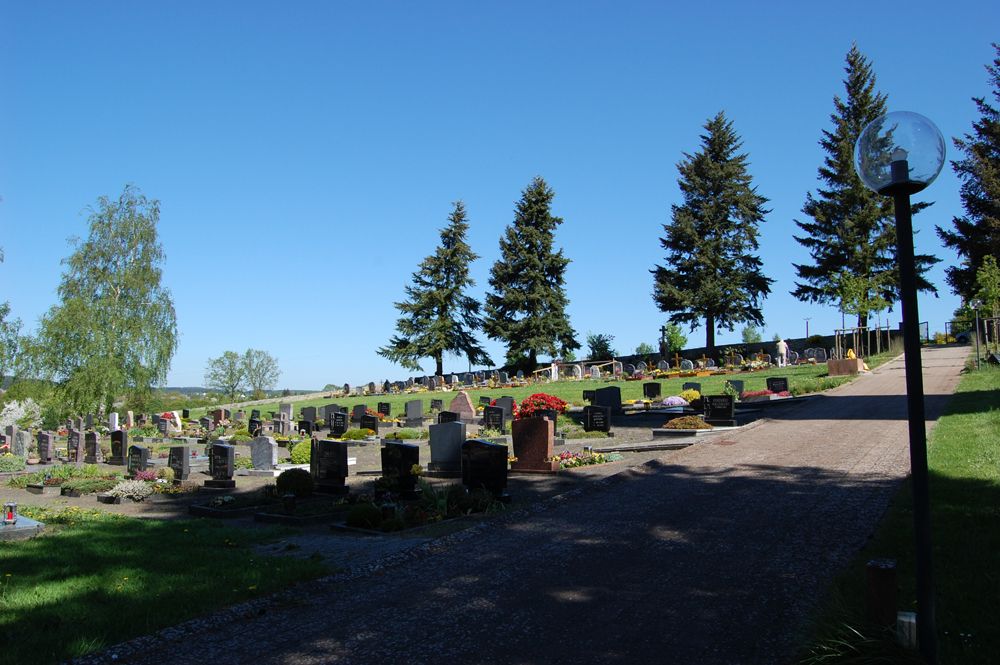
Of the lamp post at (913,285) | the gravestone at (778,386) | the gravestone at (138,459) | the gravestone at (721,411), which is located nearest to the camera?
the lamp post at (913,285)

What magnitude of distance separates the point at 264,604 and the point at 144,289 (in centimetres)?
3849

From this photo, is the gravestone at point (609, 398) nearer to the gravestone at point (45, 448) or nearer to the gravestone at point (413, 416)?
the gravestone at point (413, 416)

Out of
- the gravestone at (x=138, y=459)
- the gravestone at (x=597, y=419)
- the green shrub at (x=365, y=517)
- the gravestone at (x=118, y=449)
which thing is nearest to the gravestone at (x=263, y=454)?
the gravestone at (x=138, y=459)

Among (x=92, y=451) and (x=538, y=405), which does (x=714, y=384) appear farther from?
(x=92, y=451)

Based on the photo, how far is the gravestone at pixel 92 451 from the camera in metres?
21.8

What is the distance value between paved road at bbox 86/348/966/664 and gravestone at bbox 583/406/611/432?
853cm

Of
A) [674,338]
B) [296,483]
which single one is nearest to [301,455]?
[296,483]

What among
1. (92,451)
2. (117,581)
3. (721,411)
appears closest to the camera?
(117,581)

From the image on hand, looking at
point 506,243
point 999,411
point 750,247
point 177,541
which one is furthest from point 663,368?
point 177,541

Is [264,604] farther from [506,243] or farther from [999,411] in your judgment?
[506,243]

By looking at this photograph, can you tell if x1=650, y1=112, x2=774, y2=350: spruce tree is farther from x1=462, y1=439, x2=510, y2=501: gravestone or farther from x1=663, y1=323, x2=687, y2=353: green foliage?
x1=462, y1=439, x2=510, y2=501: gravestone

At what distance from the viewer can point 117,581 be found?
22.8 feet

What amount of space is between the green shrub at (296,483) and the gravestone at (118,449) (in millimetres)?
11004

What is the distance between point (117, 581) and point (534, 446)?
27.3 feet
